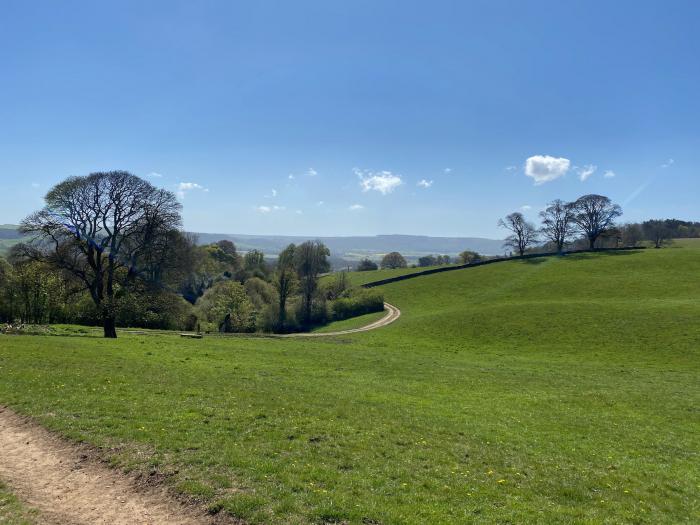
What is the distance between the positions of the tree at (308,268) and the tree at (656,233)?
325 ft

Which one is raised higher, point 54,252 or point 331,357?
point 54,252

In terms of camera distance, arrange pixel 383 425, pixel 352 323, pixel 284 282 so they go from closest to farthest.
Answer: pixel 383 425
pixel 352 323
pixel 284 282

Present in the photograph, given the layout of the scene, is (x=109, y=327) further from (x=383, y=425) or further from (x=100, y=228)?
(x=383, y=425)

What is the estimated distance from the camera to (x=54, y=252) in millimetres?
35438

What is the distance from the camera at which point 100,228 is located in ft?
118

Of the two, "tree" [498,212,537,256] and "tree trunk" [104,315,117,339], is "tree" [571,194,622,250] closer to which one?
"tree" [498,212,537,256]

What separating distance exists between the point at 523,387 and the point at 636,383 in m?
8.65

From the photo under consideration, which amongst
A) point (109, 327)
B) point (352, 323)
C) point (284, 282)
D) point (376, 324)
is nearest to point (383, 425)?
point (109, 327)

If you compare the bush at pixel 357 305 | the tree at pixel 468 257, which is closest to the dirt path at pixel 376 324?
the bush at pixel 357 305

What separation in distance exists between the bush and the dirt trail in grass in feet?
211

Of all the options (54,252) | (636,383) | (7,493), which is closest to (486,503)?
(7,493)

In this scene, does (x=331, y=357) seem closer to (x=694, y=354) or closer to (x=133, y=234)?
(x=133, y=234)

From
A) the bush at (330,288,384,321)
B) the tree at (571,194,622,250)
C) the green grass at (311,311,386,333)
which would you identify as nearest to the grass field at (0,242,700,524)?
the green grass at (311,311,386,333)

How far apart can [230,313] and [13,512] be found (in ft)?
211
